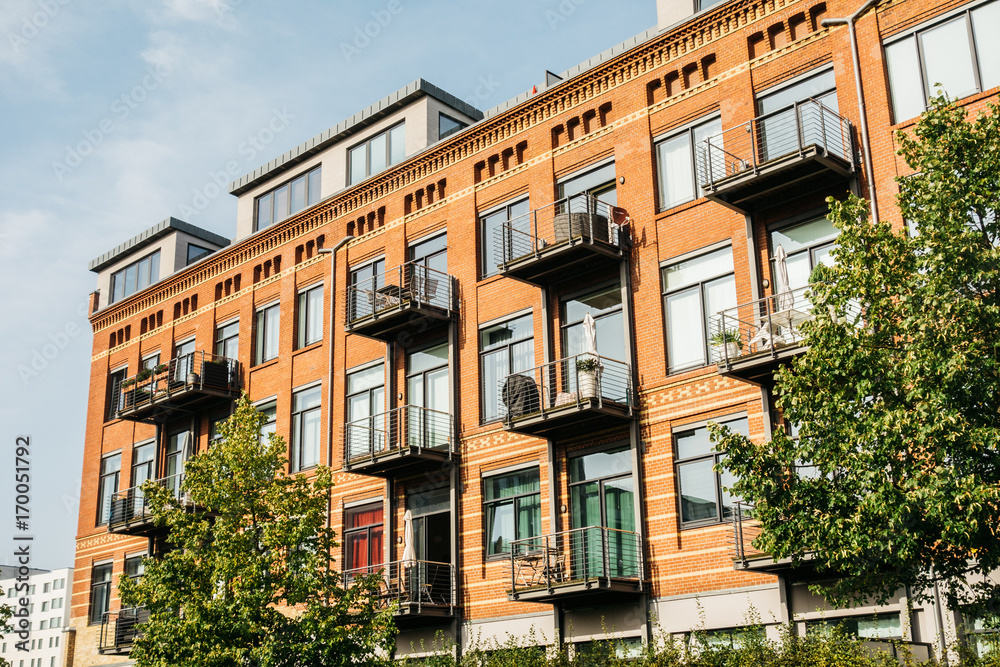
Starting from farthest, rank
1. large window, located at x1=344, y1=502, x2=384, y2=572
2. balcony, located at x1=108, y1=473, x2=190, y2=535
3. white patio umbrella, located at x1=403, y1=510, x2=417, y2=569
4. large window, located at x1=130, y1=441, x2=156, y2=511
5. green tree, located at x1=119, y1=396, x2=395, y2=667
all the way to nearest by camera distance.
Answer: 1. large window, located at x1=130, y1=441, x2=156, y2=511
2. balcony, located at x1=108, y1=473, x2=190, y2=535
3. large window, located at x1=344, y1=502, x2=384, y2=572
4. white patio umbrella, located at x1=403, y1=510, x2=417, y2=569
5. green tree, located at x1=119, y1=396, x2=395, y2=667

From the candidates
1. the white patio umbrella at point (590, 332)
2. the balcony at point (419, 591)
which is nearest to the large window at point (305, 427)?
the balcony at point (419, 591)

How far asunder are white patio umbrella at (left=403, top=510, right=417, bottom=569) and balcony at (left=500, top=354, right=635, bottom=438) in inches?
146

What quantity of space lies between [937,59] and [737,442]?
31.7 feet

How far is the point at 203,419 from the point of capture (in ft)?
112

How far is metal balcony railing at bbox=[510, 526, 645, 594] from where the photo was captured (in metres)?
22.0

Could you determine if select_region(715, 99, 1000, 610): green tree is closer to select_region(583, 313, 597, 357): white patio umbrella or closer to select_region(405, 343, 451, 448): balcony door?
select_region(583, 313, 597, 357): white patio umbrella

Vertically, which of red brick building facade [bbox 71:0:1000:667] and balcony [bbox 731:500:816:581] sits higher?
red brick building facade [bbox 71:0:1000:667]

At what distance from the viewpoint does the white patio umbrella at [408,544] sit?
25398mm

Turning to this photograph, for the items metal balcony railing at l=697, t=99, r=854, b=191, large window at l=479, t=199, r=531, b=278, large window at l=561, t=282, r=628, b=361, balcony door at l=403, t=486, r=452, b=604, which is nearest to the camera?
metal balcony railing at l=697, t=99, r=854, b=191

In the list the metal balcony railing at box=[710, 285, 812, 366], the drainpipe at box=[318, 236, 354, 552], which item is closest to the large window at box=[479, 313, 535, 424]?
the metal balcony railing at box=[710, 285, 812, 366]

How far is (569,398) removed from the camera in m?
23.0

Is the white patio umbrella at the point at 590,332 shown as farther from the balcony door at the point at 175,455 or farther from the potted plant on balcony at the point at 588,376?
the balcony door at the point at 175,455

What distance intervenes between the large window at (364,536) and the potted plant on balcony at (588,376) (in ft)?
26.0

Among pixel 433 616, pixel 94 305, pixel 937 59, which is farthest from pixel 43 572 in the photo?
pixel 937 59
